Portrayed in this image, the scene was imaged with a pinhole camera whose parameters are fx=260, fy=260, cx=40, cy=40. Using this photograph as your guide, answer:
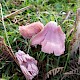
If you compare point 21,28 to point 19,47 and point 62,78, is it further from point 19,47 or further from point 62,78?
point 62,78

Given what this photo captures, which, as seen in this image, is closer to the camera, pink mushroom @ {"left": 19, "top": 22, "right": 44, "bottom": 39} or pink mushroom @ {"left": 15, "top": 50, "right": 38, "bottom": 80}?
pink mushroom @ {"left": 15, "top": 50, "right": 38, "bottom": 80}

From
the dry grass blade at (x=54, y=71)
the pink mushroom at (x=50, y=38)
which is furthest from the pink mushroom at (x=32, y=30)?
the dry grass blade at (x=54, y=71)

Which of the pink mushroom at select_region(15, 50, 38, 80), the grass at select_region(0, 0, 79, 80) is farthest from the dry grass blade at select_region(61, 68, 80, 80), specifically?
the pink mushroom at select_region(15, 50, 38, 80)

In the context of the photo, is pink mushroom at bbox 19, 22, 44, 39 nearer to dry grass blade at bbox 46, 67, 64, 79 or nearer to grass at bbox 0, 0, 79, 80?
grass at bbox 0, 0, 79, 80

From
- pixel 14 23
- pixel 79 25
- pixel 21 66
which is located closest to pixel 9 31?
pixel 14 23

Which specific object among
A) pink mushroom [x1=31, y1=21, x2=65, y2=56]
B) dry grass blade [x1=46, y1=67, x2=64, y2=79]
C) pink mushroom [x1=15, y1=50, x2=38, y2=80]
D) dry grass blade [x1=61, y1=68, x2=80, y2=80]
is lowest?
dry grass blade [x1=61, y1=68, x2=80, y2=80]

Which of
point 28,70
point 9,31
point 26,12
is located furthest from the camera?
point 26,12

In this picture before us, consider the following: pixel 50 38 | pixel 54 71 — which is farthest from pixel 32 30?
pixel 54 71
